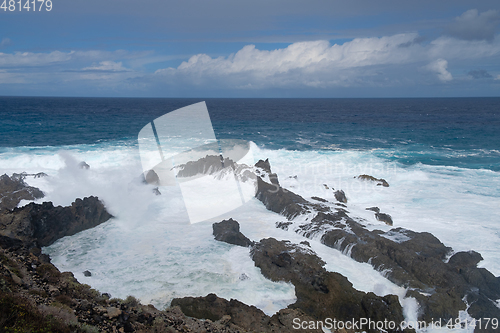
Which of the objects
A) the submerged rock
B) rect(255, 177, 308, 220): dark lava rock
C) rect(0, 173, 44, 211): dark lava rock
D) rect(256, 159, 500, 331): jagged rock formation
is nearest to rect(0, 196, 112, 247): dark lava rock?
rect(0, 173, 44, 211): dark lava rock

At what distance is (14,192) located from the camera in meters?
17.5

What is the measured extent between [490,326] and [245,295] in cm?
760

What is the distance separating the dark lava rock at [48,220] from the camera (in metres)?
12.5

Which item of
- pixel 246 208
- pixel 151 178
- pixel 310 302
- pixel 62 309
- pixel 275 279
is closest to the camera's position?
pixel 62 309

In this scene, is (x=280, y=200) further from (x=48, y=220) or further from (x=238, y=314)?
(x=48, y=220)

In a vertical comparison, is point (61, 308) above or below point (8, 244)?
above

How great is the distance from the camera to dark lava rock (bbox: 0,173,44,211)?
16859 millimetres

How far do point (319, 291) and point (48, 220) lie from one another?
1208cm

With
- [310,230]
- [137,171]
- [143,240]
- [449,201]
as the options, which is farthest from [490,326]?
[137,171]

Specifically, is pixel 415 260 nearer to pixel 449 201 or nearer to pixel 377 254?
pixel 377 254

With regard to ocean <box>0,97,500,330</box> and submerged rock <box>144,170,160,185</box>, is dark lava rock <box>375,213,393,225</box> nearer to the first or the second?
ocean <box>0,97,500,330</box>

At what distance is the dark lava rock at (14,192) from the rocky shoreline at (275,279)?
0.17 metres

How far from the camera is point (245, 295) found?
34.7 ft

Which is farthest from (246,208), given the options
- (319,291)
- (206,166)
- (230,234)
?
(319,291)
